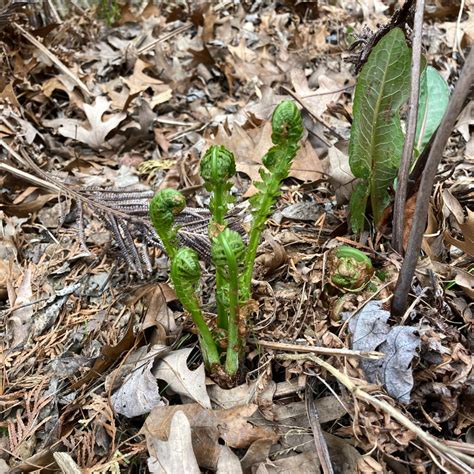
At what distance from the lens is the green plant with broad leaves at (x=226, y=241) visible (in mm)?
1238

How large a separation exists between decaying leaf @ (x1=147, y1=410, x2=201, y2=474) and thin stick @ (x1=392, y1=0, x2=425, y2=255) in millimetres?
845

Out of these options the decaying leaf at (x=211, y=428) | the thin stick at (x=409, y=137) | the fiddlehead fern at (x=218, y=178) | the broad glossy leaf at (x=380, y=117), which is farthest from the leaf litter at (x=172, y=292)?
the fiddlehead fern at (x=218, y=178)

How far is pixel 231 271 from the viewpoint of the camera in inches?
47.8

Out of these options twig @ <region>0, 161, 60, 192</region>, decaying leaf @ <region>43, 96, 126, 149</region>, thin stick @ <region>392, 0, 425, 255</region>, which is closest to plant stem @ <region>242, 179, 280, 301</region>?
thin stick @ <region>392, 0, 425, 255</region>

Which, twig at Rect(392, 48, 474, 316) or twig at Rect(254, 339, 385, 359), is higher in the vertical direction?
twig at Rect(392, 48, 474, 316)

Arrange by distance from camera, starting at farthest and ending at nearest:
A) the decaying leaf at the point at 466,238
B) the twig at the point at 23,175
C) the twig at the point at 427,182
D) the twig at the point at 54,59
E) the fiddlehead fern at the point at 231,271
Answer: the twig at the point at 54,59 → the twig at the point at 23,175 → the decaying leaf at the point at 466,238 → the fiddlehead fern at the point at 231,271 → the twig at the point at 427,182

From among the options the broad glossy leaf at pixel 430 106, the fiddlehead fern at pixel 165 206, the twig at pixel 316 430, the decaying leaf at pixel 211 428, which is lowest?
the decaying leaf at pixel 211 428

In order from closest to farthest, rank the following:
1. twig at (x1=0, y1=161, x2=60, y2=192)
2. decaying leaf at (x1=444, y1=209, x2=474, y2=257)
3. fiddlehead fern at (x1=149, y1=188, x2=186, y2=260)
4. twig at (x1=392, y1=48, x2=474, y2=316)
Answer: twig at (x1=392, y1=48, x2=474, y2=316)
fiddlehead fern at (x1=149, y1=188, x2=186, y2=260)
decaying leaf at (x1=444, y1=209, x2=474, y2=257)
twig at (x1=0, y1=161, x2=60, y2=192)

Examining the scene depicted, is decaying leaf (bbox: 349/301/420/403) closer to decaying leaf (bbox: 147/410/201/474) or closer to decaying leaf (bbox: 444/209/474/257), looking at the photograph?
decaying leaf (bbox: 444/209/474/257)

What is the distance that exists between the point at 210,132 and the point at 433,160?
1699mm

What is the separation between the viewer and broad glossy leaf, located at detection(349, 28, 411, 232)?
1588 mm

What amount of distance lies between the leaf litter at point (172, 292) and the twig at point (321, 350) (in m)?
0.02

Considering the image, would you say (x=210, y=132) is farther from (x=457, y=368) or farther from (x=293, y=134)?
(x=457, y=368)

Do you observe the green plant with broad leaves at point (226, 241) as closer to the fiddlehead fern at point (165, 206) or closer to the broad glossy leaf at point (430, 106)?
the fiddlehead fern at point (165, 206)
